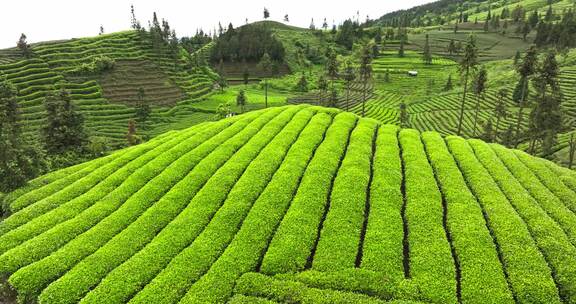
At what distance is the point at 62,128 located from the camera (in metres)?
56.7

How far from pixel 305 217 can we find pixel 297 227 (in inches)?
48.2

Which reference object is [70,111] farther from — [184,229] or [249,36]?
[249,36]

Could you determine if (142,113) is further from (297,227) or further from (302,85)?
(297,227)

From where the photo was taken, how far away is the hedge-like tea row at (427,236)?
1875cm

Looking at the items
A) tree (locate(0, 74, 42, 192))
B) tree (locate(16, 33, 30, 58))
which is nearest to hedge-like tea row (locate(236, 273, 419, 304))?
tree (locate(0, 74, 42, 192))

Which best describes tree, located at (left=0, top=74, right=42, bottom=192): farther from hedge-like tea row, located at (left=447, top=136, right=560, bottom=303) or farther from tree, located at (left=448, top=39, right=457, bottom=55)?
tree, located at (left=448, top=39, right=457, bottom=55)

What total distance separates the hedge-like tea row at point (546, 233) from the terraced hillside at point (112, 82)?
77416mm

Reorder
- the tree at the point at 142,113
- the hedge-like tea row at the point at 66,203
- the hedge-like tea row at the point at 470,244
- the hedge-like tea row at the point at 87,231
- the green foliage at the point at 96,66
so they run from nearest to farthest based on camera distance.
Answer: the hedge-like tea row at the point at 470,244 → the hedge-like tea row at the point at 87,231 → the hedge-like tea row at the point at 66,203 → the tree at the point at 142,113 → the green foliage at the point at 96,66

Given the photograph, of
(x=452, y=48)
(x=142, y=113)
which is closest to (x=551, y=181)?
(x=142, y=113)

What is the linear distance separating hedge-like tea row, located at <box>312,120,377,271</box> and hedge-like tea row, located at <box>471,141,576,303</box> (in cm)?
1062

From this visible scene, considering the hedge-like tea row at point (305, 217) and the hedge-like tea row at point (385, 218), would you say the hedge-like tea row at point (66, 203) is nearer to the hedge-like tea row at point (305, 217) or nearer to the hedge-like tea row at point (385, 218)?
the hedge-like tea row at point (305, 217)

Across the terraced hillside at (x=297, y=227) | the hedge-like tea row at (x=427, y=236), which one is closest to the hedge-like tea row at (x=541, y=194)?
the terraced hillside at (x=297, y=227)

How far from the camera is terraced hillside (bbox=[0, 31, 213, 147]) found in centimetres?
9381

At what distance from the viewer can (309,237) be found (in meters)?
22.1
